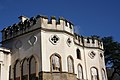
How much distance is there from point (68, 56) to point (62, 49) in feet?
3.36

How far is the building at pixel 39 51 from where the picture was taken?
75.8 ft

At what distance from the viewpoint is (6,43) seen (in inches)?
1064

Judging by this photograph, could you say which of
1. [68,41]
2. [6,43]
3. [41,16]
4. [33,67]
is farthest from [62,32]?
[6,43]

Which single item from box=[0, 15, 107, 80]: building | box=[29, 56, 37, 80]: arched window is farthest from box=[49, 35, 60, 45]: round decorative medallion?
box=[29, 56, 37, 80]: arched window

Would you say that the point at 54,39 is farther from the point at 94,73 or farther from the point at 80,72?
the point at 94,73

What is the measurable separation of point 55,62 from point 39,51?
191cm

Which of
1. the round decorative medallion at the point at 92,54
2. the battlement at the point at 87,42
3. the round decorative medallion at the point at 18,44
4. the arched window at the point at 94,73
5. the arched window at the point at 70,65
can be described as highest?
the battlement at the point at 87,42

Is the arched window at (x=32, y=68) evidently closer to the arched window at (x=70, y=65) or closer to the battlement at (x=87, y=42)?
→ the arched window at (x=70, y=65)

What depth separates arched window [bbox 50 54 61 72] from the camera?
76.0ft

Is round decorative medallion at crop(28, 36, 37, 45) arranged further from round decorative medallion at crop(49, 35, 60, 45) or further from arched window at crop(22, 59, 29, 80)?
arched window at crop(22, 59, 29, 80)

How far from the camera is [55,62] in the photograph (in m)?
23.4

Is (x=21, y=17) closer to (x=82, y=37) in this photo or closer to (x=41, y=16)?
(x=41, y=16)

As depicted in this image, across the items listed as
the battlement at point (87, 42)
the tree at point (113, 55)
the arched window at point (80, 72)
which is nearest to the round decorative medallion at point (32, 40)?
the battlement at point (87, 42)

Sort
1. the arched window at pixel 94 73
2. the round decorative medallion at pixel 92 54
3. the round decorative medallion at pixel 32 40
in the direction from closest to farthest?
the round decorative medallion at pixel 32 40, the arched window at pixel 94 73, the round decorative medallion at pixel 92 54
